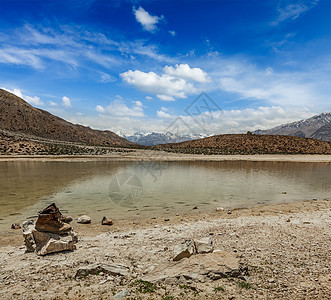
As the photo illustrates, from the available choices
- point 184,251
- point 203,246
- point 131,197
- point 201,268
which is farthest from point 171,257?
point 131,197

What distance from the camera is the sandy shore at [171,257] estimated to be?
507cm

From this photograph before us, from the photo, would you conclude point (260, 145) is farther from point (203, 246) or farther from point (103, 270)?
point (103, 270)

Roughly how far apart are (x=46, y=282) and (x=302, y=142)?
11609 cm

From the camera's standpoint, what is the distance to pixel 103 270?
593cm

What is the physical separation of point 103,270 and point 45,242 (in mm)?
2741

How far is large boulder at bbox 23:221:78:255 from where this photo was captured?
702 cm

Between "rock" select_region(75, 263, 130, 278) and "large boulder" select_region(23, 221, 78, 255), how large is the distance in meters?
1.67

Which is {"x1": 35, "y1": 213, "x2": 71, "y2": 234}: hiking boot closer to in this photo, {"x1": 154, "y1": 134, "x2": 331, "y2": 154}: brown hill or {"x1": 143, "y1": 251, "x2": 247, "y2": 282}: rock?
{"x1": 143, "y1": 251, "x2": 247, "y2": 282}: rock

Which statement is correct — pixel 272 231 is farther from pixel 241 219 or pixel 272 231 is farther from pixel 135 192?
pixel 135 192

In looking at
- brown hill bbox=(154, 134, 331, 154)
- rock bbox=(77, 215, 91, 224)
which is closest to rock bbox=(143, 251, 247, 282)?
→ rock bbox=(77, 215, 91, 224)

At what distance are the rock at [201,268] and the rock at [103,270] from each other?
75cm

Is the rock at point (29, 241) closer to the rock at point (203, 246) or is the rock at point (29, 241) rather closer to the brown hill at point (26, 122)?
the rock at point (203, 246)

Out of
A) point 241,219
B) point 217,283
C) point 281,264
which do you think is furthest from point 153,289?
point 241,219

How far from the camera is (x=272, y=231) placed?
8883mm
